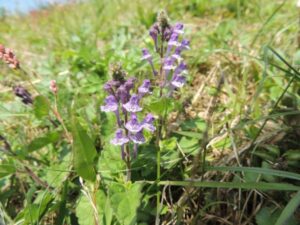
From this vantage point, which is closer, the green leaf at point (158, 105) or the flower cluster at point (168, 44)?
the green leaf at point (158, 105)

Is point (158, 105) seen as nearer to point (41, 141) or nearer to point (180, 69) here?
point (180, 69)

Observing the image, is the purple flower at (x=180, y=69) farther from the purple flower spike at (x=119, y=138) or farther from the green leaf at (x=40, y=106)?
the green leaf at (x=40, y=106)

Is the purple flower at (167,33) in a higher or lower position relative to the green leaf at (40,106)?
higher

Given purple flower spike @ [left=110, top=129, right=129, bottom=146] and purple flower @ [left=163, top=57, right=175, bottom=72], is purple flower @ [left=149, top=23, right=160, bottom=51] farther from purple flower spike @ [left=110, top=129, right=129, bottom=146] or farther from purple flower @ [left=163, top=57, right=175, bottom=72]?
purple flower spike @ [left=110, top=129, right=129, bottom=146]

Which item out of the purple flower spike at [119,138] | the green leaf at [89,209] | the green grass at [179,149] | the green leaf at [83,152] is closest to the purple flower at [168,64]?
the green grass at [179,149]

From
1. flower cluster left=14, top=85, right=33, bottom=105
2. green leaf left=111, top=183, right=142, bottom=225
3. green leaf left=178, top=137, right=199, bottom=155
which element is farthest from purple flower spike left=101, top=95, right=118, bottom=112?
flower cluster left=14, top=85, right=33, bottom=105

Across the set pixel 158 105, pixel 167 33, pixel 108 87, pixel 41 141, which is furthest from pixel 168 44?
pixel 41 141
